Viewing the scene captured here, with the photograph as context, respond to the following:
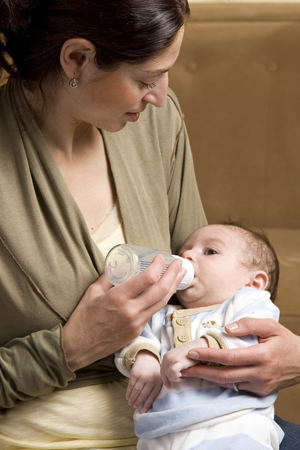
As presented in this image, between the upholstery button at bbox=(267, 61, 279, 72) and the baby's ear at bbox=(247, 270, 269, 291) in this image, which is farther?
the upholstery button at bbox=(267, 61, 279, 72)

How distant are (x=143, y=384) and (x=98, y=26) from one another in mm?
703

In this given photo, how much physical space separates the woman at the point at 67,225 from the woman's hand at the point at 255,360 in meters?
0.15

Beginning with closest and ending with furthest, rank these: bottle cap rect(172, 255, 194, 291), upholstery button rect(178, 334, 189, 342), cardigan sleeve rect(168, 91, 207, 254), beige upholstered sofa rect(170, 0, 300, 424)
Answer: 1. upholstery button rect(178, 334, 189, 342)
2. bottle cap rect(172, 255, 194, 291)
3. cardigan sleeve rect(168, 91, 207, 254)
4. beige upholstered sofa rect(170, 0, 300, 424)

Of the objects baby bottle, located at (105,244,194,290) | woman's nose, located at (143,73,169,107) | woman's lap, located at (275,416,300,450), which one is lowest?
woman's lap, located at (275,416,300,450)

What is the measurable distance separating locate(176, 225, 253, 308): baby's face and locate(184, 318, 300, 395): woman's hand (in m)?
0.18

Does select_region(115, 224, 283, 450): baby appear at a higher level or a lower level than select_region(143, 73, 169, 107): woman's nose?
lower

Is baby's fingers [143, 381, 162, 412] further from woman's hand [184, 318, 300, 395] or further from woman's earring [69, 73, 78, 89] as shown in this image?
woman's earring [69, 73, 78, 89]

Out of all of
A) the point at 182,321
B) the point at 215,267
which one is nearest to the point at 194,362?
the point at 182,321

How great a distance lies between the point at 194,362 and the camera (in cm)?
101

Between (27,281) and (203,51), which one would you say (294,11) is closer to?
(203,51)

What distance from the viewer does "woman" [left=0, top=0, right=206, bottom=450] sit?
1021mm

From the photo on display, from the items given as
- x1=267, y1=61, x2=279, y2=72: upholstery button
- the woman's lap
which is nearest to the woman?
the woman's lap

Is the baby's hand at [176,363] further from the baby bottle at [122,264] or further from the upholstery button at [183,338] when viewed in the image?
the baby bottle at [122,264]

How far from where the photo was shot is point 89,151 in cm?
128
